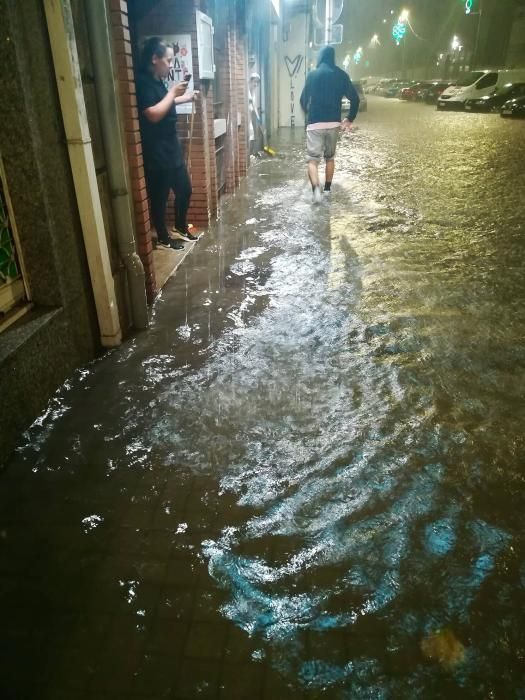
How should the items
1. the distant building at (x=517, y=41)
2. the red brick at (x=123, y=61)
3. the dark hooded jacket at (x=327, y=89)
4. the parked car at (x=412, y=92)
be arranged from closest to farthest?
the red brick at (x=123, y=61), the dark hooded jacket at (x=327, y=89), the distant building at (x=517, y=41), the parked car at (x=412, y=92)

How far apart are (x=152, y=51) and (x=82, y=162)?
8.80 ft

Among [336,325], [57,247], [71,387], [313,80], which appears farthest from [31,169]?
[313,80]

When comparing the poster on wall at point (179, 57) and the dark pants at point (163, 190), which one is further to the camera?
the poster on wall at point (179, 57)

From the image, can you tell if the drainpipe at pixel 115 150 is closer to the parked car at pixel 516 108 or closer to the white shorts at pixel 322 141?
the white shorts at pixel 322 141

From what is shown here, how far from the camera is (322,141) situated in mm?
8391

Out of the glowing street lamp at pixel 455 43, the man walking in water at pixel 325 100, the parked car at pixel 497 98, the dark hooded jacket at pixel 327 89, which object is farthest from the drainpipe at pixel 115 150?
the glowing street lamp at pixel 455 43

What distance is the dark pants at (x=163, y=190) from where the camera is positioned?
5.98 m

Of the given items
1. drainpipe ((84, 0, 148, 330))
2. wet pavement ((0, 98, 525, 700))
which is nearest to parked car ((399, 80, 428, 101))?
wet pavement ((0, 98, 525, 700))

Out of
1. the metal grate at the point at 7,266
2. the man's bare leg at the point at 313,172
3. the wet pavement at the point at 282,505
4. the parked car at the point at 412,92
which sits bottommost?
the wet pavement at the point at 282,505

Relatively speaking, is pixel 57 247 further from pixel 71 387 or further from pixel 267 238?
pixel 267 238

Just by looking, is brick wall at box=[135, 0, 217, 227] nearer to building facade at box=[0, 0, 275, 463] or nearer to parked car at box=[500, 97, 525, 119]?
building facade at box=[0, 0, 275, 463]

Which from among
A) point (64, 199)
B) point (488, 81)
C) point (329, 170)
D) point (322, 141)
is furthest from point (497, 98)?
point (64, 199)

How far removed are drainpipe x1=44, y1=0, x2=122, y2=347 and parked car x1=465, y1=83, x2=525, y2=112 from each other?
2642 centimetres

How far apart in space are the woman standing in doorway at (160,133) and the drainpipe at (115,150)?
1.74 m
